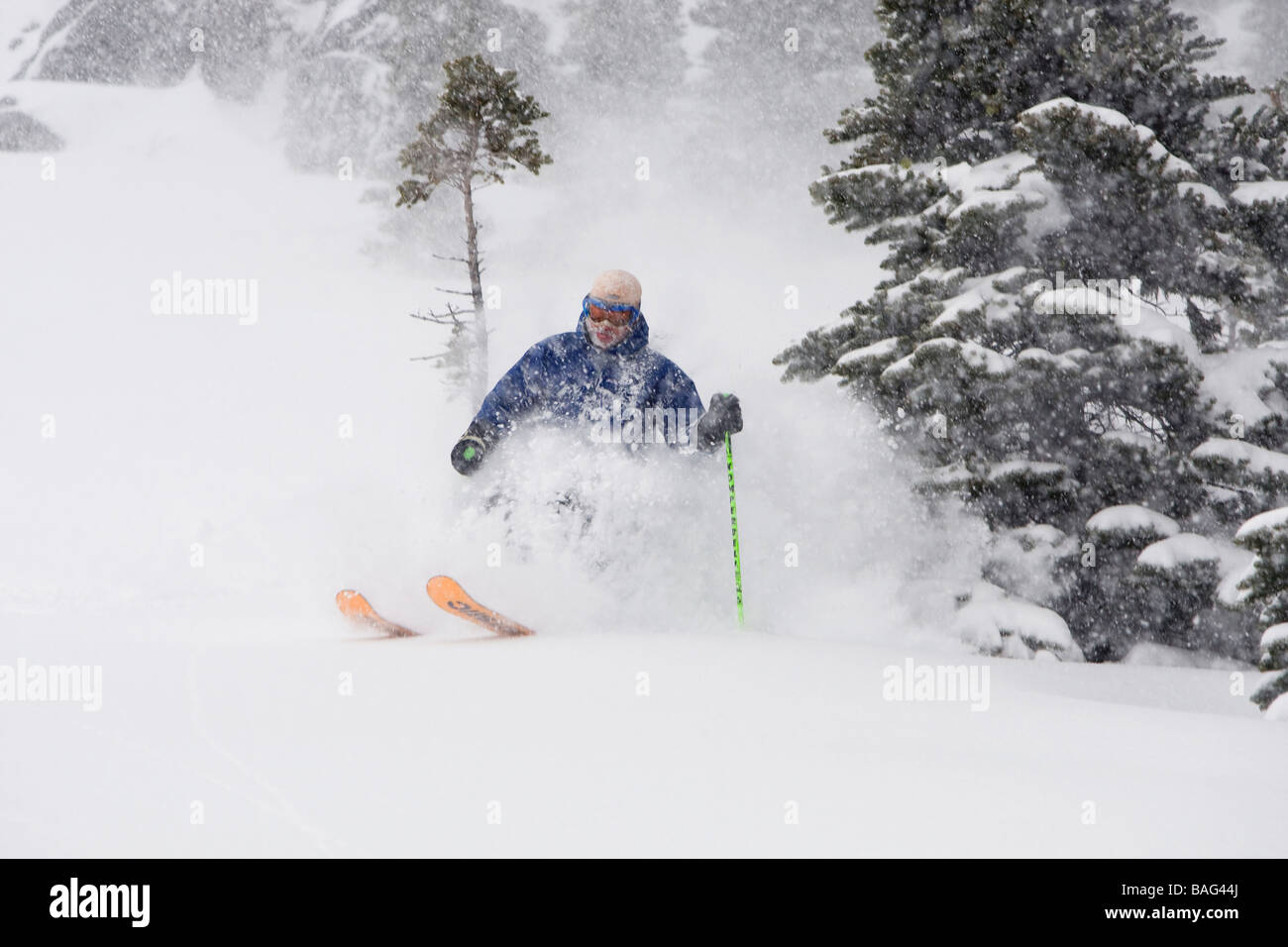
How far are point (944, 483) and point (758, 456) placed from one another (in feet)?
4.58

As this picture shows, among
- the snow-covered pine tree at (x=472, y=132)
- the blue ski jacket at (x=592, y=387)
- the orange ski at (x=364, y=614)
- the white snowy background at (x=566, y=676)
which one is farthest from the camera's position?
the snow-covered pine tree at (x=472, y=132)

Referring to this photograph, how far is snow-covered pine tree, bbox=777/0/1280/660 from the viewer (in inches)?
257

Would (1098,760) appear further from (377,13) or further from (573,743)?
(377,13)

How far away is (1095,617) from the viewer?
274 inches

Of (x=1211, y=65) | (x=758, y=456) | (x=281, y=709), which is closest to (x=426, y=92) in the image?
(x=1211, y=65)

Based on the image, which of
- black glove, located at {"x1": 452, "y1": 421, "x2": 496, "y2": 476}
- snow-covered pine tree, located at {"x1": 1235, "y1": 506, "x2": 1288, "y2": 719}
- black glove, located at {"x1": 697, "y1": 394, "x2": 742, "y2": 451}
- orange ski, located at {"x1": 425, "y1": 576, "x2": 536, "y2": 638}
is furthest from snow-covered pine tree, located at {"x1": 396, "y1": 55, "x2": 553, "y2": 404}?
snow-covered pine tree, located at {"x1": 1235, "y1": 506, "x2": 1288, "y2": 719}

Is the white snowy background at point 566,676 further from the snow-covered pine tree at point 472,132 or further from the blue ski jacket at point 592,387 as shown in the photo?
the snow-covered pine tree at point 472,132

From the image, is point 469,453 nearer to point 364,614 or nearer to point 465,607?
point 364,614

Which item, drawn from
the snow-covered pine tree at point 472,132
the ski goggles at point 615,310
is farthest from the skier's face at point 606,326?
the snow-covered pine tree at point 472,132

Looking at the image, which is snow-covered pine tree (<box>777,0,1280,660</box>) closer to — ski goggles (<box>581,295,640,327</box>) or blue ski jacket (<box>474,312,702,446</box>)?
blue ski jacket (<box>474,312,702,446</box>)

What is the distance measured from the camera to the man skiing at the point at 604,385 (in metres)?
6.73

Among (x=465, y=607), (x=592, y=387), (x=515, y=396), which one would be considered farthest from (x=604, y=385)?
(x=465, y=607)

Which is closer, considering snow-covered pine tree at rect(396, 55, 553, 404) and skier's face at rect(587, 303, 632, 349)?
skier's face at rect(587, 303, 632, 349)

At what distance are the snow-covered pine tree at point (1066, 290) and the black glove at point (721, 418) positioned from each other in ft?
4.46
